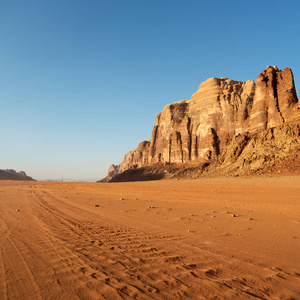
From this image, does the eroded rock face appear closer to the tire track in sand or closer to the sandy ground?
the sandy ground

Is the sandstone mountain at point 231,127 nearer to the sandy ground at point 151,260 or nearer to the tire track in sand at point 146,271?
the sandy ground at point 151,260

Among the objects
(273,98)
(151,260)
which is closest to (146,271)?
(151,260)

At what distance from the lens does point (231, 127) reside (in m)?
67.9

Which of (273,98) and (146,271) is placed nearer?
(146,271)

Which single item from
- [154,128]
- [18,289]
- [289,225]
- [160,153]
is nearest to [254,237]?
[289,225]

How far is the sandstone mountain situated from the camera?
36.5 metres

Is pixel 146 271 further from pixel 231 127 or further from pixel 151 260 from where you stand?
pixel 231 127

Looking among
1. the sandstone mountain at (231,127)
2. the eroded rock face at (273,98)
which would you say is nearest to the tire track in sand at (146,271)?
the sandstone mountain at (231,127)

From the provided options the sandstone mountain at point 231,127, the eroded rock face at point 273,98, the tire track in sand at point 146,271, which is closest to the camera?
the tire track in sand at point 146,271

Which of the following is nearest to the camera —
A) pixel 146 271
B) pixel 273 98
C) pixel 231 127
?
pixel 146 271

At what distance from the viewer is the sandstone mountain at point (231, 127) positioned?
3647 centimetres

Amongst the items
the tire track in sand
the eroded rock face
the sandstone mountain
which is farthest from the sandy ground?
the eroded rock face

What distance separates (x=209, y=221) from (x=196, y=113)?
79027 mm

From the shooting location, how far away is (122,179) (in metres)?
84.8
